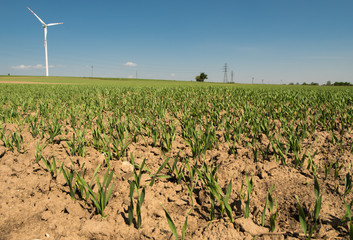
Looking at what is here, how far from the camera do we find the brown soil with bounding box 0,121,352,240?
59.3 inches

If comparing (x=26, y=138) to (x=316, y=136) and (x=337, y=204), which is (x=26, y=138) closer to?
(x=337, y=204)

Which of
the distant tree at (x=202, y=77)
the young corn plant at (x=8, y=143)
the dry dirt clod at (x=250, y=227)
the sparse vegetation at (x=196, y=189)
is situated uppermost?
the distant tree at (x=202, y=77)

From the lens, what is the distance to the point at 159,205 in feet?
5.95

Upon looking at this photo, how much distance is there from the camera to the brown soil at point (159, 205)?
1506mm

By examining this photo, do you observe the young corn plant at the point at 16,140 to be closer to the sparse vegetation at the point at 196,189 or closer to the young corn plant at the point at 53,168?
the sparse vegetation at the point at 196,189

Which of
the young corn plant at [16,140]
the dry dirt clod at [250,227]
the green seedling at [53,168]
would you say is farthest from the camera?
the young corn plant at [16,140]

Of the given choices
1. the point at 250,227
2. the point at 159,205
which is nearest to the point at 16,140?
the point at 159,205

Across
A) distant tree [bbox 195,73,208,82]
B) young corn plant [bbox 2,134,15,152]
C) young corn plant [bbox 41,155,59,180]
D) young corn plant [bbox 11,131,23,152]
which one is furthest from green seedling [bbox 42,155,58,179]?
distant tree [bbox 195,73,208,82]

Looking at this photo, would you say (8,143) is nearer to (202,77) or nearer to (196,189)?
(196,189)

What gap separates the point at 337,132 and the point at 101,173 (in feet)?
12.9

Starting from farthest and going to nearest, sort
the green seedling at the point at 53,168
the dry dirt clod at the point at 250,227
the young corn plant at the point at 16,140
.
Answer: the young corn plant at the point at 16,140 < the green seedling at the point at 53,168 < the dry dirt clod at the point at 250,227

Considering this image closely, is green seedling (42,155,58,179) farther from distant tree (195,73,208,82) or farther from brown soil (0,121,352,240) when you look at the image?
distant tree (195,73,208,82)

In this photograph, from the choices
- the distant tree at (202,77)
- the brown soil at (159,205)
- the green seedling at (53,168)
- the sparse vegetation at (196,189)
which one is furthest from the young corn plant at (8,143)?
the distant tree at (202,77)

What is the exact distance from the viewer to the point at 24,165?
2424 mm
